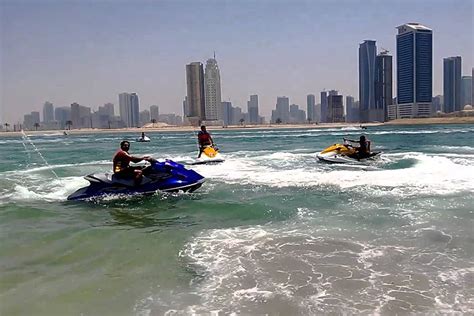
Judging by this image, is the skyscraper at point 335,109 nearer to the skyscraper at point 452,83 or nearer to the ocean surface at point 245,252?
the skyscraper at point 452,83

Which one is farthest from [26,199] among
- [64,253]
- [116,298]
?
[116,298]

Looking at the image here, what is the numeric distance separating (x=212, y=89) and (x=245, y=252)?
186 meters

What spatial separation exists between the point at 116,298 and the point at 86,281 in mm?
753

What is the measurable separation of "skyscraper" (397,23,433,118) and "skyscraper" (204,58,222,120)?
75805 mm

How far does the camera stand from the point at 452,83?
190 meters

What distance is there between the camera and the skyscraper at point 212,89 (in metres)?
190

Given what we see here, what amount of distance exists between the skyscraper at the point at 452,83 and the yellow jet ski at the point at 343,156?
189 metres

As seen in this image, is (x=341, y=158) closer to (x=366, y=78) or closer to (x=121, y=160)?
(x=121, y=160)

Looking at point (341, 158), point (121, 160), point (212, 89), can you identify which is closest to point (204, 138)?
point (341, 158)

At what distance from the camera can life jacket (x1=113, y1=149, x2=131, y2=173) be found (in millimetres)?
10195

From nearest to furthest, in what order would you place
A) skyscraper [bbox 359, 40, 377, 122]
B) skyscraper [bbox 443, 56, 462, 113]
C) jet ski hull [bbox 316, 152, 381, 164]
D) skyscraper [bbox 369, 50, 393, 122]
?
jet ski hull [bbox 316, 152, 381, 164], skyscraper [bbox 369, 50, 393, 122], skyscraper [bbox 359, 40, 377, 122], skyscraper [bbox 443, 56, 462, 113]

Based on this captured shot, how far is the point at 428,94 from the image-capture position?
149500 mm

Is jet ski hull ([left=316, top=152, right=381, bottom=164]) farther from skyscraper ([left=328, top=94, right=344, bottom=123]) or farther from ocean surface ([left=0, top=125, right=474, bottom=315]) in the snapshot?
skyscraper ([left=328, top=94, right=344, bottom=123])

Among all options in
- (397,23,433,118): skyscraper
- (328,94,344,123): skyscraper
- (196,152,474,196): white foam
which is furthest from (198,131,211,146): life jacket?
(328,94,344,123): skyscraper
